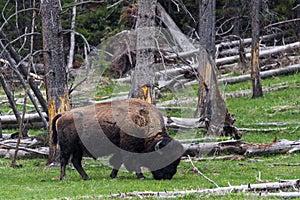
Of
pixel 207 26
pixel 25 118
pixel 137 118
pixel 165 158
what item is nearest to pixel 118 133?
pixel 137 118

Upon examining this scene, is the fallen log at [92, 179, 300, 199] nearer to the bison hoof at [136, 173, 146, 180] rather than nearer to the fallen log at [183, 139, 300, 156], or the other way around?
the bison hoof at [136, 173, 146, 180]

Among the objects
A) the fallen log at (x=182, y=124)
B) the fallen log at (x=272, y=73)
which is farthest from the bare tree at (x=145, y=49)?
the fallen log at (x=272, y=73)

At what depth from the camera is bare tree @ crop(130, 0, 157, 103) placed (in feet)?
46.5

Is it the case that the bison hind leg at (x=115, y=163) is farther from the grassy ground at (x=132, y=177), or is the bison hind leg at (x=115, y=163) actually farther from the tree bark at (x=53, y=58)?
the tree bark at (x=53, y=58)

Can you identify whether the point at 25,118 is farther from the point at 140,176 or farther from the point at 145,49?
the point at 140,176

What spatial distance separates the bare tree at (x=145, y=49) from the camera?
46.5ft

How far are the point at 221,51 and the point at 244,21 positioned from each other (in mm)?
3731

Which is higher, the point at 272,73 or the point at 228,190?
the point at 272,73

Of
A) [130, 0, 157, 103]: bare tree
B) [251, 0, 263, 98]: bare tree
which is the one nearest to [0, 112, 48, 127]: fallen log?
[130, 0, 157, 103]: bare tree

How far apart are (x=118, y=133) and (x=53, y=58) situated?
2.51m

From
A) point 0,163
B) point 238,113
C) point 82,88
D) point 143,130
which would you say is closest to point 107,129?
point 143,130

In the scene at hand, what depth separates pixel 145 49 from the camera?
14.3m

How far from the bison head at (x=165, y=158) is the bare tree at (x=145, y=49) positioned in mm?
2261

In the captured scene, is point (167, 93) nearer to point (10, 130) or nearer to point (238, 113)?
point (238, 113)
